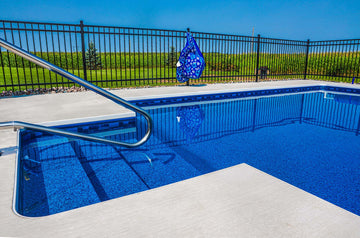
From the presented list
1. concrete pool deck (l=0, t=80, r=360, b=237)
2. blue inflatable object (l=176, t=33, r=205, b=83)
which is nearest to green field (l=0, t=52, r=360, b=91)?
blue inflatable object (l=176, t=33, r=205, b=83)

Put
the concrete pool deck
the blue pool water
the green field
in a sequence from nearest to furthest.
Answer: the concrete pool deck → the blue pool water → the green field

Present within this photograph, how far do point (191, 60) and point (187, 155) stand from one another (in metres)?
4.60

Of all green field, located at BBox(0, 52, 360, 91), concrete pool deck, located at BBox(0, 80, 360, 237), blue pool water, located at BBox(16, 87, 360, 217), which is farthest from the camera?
green field, located at BBox(0, 52, 360, 91)

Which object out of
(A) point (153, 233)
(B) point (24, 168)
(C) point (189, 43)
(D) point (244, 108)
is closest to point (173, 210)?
(A) point (153, 233)

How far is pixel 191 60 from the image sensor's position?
685 cm

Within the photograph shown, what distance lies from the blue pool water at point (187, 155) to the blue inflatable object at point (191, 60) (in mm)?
2235

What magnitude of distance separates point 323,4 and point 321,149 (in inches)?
Result: 1642

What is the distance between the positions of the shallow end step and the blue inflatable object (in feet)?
18.4

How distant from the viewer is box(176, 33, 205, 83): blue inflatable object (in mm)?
6828

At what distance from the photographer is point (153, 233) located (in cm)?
118

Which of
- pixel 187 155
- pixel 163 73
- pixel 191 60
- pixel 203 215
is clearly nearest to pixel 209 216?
pixel 203 215

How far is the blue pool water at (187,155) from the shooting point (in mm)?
1960

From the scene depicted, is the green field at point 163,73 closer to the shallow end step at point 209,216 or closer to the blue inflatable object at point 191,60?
the blue inflatable object at point 191,60

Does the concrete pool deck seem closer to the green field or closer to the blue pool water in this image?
the blue pool water
